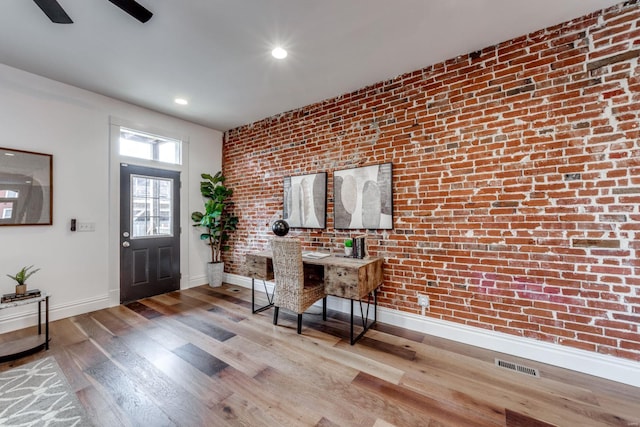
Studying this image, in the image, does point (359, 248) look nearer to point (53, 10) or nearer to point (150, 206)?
point (53, 10)

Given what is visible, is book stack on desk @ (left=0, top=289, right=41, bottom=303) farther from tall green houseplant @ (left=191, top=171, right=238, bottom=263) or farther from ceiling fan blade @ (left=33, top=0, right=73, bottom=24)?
ceiling fan blade @ (left=33, top=0, right=73, bottom=24)

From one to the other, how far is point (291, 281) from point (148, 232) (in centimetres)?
269

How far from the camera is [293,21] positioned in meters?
2.18

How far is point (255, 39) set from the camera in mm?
2398

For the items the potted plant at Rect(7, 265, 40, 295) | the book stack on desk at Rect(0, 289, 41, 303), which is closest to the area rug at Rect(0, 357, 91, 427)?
the book stack on desk at Rect(0, 289, 41, 303)

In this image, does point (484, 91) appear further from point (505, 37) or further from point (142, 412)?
point (142, 412)

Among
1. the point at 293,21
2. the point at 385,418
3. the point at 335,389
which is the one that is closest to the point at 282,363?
the point at 335,389

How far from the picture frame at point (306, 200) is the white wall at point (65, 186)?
2.43 metres

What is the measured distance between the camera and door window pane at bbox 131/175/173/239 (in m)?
3.86

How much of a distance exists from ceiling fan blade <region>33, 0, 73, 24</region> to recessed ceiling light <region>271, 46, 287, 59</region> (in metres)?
1.54

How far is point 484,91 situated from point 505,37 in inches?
18.6

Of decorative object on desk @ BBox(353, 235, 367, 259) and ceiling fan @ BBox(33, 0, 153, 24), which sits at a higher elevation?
ceiling fan @ BBox(33, 0, 153, 24)

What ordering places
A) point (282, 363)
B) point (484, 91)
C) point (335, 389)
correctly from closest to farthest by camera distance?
point (335, 389) < point (282, 363) < point (484, 91)

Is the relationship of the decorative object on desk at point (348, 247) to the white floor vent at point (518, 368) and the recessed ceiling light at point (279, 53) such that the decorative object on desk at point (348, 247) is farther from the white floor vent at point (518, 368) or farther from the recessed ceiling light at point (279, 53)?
the recessed ceiling light at point (279, 53)
